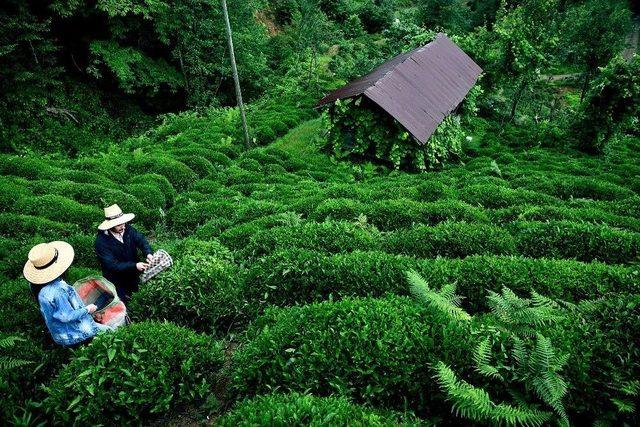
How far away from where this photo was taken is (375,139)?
18172 mm

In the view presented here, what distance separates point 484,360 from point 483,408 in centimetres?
66

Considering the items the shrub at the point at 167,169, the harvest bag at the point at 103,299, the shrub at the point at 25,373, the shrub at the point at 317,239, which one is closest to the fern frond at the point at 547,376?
the shrub at the point at 317,239

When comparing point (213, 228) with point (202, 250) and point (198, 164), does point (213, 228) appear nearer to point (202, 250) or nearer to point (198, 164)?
point (202, 250)

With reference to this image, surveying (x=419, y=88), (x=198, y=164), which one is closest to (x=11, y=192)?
(x=198, y=164)

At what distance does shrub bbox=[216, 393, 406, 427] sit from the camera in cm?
368

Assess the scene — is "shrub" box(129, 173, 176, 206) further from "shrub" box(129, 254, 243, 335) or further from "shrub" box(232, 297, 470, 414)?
"shrub" box(232, 297, 470, 414)

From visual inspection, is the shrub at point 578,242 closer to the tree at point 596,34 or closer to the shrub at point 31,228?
the shrub at point 31,228

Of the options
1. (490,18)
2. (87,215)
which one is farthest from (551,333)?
(490,18)

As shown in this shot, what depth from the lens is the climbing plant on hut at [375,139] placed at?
1805cm

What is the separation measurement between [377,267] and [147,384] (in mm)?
3835

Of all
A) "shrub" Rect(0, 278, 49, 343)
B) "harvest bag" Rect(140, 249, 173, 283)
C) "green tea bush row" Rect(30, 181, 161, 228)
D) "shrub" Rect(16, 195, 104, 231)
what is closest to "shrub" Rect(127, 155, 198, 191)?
"green tea bush row" Rect(30, 181, 161, 228)

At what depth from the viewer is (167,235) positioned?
11273 mm

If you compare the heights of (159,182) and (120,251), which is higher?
(120,251)

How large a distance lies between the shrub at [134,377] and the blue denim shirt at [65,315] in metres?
0.53
